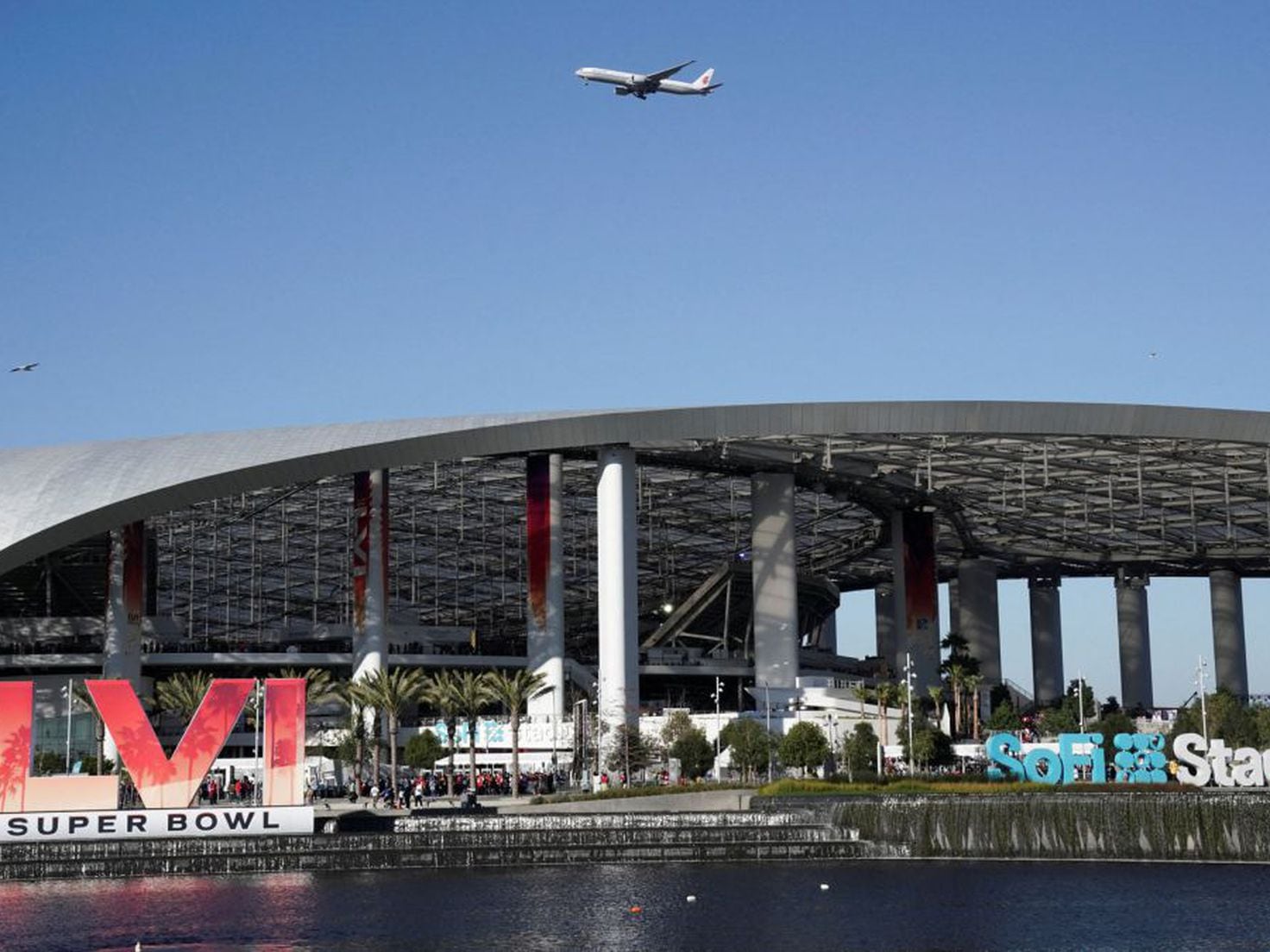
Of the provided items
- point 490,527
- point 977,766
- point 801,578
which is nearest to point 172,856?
point 977,766

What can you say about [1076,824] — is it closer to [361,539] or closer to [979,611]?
[361,539]

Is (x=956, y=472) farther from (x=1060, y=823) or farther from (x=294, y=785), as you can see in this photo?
(x=294, y=785)

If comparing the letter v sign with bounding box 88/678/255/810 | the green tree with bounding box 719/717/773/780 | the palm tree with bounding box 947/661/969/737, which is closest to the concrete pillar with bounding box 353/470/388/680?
the green tree with bounding box 719/717/773/780

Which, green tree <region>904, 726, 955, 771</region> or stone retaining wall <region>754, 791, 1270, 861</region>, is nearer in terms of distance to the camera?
stone retaining wall <region>754, 791, 1270, 861</region>

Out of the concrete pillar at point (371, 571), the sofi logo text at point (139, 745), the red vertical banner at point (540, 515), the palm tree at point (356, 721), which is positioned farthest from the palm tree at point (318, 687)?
the sofi logo text at point (139, 745)

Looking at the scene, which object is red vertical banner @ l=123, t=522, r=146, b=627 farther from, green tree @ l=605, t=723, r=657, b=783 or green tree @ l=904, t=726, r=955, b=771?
green tree @ l=904, t=726, r=955, b=771

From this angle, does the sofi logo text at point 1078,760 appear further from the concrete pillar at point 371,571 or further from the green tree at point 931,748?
the concrete pillar at point 371,571
